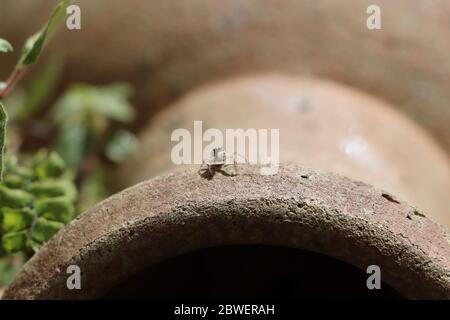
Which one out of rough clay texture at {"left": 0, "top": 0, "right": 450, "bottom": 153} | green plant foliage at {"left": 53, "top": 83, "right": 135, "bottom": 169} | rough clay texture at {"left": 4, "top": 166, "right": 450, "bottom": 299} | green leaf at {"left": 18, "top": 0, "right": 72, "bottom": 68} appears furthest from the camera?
green plant foliage at {"left": 53, "top": 83, "right": 135, "bottom": 169}

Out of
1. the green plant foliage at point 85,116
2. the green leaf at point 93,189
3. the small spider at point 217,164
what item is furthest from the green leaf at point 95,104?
the small spider at point 217,164

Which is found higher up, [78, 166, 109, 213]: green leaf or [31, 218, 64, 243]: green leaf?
[78, 166, 109, 213]: green leaf

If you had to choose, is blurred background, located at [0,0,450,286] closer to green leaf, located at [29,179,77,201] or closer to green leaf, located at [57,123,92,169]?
green leaf, located at [57,123,92,169]

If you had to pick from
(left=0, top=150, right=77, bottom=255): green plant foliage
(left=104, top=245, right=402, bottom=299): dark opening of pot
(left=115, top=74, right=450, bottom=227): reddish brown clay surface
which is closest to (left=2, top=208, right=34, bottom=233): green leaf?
(left=0, top=150, right=77, bottom=255): green plant foliage

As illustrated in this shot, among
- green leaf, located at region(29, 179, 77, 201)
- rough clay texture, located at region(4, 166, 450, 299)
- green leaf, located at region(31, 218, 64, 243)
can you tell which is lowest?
rough clay texture, located at region(4, 166, 450, 299)

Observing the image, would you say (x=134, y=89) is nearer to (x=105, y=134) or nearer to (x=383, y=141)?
(x=105, y=134)

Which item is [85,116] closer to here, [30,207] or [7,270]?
[7,270]
